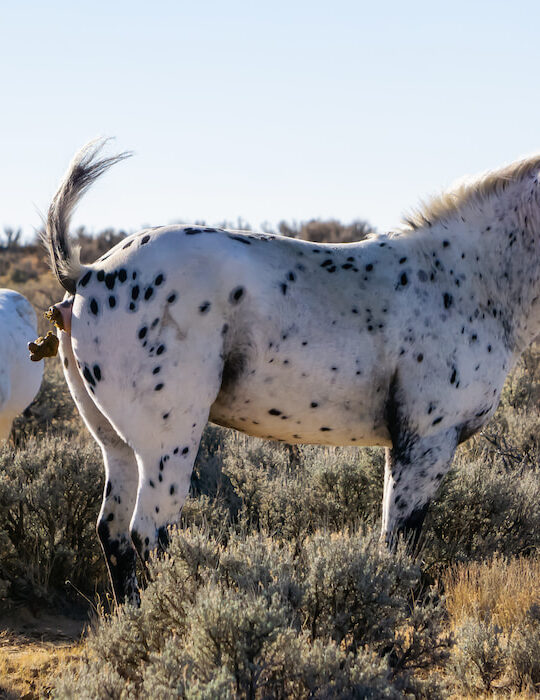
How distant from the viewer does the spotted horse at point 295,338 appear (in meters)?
3.71

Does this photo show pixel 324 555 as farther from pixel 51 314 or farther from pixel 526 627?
pixel 51 314

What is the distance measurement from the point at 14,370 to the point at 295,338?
4.08 meters

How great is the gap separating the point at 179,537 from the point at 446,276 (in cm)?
190

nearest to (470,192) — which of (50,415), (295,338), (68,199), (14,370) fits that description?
(295,338)

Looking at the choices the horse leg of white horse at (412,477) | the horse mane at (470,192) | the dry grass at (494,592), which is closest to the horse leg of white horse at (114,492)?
the horse leg of white horse at (412,477)

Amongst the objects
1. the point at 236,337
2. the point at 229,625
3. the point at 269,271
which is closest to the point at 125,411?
the point at 236,337

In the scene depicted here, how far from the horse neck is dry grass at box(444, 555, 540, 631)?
1.23 meters

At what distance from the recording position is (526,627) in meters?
3.96

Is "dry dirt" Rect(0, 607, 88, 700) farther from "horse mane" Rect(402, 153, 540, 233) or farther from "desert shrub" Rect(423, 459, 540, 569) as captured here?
"horse mane" Rect(402, 153, 540, 233)

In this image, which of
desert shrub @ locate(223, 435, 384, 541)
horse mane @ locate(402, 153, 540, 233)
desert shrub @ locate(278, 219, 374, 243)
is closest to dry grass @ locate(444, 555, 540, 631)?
desert shrub @ locate(223, 435, 384, 541)

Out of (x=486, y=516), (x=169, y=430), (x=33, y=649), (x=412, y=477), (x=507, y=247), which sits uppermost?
(x=507, y=247)

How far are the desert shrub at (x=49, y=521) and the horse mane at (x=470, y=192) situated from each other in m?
2.79

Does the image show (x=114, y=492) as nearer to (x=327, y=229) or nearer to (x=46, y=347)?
(x=46, y=347)

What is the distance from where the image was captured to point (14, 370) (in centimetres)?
721
